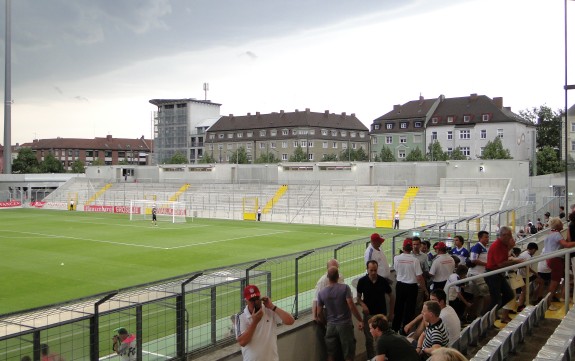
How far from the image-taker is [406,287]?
9555 millimetres

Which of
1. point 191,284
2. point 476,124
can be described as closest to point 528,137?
point 476,124

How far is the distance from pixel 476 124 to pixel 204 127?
194ft

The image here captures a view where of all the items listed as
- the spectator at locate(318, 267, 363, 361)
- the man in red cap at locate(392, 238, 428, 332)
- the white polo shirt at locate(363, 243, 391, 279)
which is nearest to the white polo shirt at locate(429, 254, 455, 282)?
the man in red cap at locate(392, 238, 428, 332)

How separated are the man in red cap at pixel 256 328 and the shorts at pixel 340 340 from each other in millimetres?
1734

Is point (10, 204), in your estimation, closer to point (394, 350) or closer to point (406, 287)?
point (406, 287)

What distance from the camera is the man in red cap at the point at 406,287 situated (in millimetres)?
9500

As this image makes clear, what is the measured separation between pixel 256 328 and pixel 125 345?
1790 millimetres

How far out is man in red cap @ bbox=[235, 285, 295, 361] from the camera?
6258mm

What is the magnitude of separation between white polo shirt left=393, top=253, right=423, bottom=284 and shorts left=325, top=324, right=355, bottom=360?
75.1 inches

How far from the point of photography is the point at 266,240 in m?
33.9

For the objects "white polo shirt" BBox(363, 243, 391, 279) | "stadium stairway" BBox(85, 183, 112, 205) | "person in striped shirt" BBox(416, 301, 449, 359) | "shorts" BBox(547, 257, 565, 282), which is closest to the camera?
"person in striped shirt" BBox(416, 301, 449, 359)

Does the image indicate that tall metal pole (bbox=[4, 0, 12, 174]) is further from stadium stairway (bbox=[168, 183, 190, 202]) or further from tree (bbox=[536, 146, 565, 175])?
tree (bbox=[536, 146, 565, 175])

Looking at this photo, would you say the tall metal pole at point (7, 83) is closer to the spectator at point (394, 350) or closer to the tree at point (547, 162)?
the tree at point (547, 162)

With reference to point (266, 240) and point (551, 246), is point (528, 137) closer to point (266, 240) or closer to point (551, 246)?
point (266, 240)
